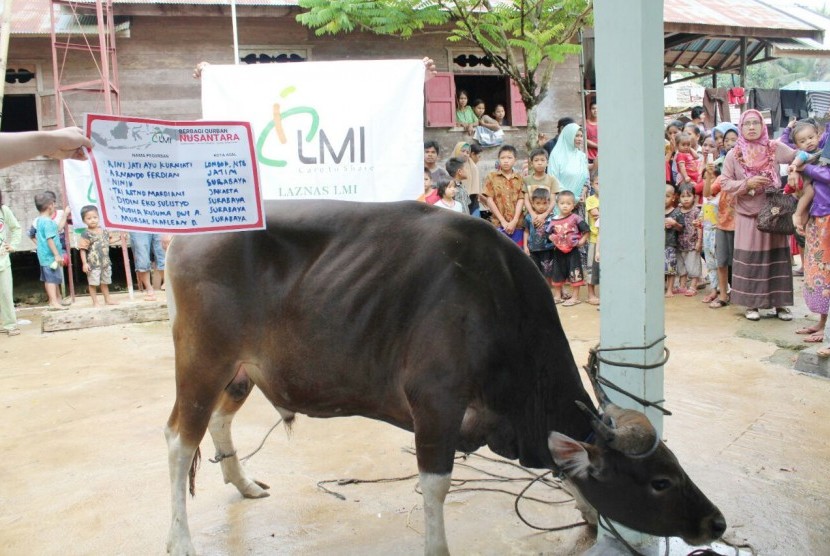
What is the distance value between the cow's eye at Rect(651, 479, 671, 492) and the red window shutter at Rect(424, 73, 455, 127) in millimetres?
11095

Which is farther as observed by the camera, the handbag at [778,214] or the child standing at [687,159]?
the child standing at [687,159]

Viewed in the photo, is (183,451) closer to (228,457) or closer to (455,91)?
(228,457)

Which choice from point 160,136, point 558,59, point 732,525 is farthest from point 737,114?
point 160,136

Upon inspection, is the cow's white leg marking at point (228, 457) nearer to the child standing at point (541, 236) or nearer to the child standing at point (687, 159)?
the child standing at point (541, 236)

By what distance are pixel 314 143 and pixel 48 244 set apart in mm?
5009

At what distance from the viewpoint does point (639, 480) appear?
103 inches

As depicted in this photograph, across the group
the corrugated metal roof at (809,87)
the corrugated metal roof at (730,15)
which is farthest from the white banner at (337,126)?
the corrugated metal roof at (809,87)

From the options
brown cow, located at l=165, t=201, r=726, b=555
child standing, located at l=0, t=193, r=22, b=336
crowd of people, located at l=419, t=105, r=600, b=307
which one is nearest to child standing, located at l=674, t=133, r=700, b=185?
crowd of people, located at l=419, t=105, r=600, b=307

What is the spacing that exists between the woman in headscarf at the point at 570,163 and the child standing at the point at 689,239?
155 cm

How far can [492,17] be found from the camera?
1098cm

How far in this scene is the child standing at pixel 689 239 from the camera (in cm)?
859

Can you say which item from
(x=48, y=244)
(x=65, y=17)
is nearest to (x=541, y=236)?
(x=48, y=244)

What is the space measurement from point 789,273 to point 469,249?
17.6 ft

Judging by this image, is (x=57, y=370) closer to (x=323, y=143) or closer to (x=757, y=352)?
(x=323, y=143)
